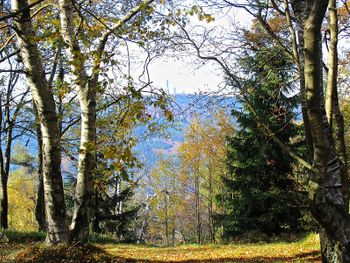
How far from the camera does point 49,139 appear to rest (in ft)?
18.3

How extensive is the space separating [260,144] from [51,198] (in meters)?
11.2

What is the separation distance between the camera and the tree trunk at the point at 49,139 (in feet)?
17.7

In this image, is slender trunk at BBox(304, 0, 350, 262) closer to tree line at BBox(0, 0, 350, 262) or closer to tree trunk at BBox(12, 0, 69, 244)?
tree line at BBox(0, 0, 350, 262)

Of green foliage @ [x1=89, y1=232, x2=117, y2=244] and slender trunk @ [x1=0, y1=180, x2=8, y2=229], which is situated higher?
slender trunk @ [x1=0, y1=180, x2=8, y2=229]

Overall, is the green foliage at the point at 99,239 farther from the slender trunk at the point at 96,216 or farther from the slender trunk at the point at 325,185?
the slender trunk at the point at 325,185

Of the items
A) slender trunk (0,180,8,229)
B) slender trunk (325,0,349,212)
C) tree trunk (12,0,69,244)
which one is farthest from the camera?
slender trunk (0,180,8,229)

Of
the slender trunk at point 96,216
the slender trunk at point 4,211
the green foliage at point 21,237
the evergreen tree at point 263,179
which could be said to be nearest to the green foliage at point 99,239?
the green foliage at point 21,237

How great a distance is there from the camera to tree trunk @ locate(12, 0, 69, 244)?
541 centimetres

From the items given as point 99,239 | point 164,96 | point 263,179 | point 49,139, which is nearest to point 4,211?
point 99,239

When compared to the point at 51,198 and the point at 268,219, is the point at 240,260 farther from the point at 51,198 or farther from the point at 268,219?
the point at 268,219

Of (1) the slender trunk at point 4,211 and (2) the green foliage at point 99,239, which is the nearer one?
(2) the green foliage at point 99,239

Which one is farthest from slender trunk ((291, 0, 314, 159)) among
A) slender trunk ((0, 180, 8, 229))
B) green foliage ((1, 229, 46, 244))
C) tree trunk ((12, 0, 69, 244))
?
slender trunk ((0, 180, 8, 229))

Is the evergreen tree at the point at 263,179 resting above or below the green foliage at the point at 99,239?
above

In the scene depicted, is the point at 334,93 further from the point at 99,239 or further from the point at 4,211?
the point at 4,211
